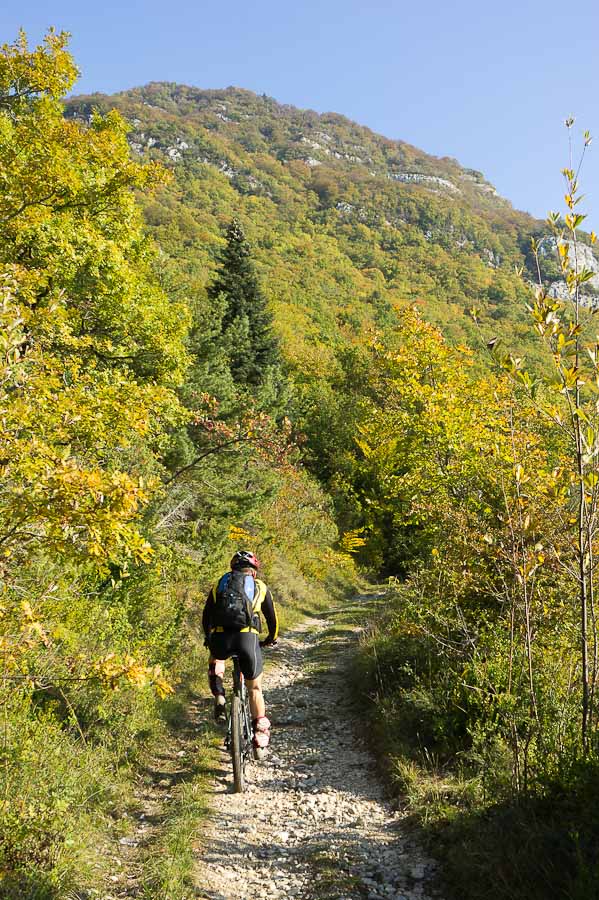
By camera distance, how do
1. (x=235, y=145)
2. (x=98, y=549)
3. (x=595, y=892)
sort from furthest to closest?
(x=235, y=145)
(x=98, y=549)
(x=595, y=892)

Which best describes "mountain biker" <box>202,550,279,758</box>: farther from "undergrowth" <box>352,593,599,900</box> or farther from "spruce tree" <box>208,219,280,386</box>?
"spruce tree" <box>208,219,280,386</box>

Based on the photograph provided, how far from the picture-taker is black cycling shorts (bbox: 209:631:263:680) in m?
5.15

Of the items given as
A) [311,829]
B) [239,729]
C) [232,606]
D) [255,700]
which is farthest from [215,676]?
[311,829]

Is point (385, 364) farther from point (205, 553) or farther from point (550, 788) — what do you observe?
point (550, 788)

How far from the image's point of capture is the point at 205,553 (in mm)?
9680

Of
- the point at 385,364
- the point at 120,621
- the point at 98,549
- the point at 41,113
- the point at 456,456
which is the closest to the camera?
the point at 98,549

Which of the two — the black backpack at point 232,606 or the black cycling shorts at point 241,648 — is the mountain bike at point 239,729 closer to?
the black cycling shorts at point 241,648

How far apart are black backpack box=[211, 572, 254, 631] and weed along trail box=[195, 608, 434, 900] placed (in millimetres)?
1508

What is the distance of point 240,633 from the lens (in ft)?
17.0

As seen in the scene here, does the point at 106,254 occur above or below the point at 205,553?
above

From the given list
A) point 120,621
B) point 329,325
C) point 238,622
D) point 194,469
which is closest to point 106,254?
point 194,469

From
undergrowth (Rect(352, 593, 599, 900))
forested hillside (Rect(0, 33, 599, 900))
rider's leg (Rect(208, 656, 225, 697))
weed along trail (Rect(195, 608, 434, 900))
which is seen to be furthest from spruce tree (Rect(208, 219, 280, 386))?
undergrowth (Rect(352, 593, 599, 900))

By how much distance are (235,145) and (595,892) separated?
13589cm

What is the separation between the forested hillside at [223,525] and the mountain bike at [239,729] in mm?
997
